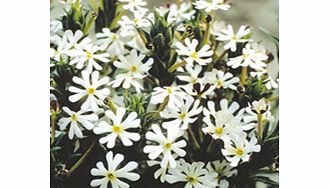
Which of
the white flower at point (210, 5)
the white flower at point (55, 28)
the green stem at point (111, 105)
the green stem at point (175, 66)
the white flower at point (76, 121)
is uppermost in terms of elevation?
the white flower at point (210, 5)

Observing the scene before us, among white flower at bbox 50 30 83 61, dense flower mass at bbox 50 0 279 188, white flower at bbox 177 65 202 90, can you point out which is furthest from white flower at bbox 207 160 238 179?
white flower at bbox 50 30 83 61

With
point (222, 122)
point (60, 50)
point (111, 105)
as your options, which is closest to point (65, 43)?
point (60, 50)

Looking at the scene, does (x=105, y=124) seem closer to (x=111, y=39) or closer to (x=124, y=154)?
(x=124, y=154)

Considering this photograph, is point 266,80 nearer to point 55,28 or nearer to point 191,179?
point 191,179

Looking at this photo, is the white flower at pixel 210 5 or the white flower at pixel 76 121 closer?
the white flower at pixel 76 121

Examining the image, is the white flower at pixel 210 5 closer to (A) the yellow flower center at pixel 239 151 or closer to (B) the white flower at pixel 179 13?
(B) the white flower at pixel 179 13

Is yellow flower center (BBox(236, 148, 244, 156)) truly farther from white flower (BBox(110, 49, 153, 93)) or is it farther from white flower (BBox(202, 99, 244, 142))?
white flower (BBox(110, 49, 153, 93))

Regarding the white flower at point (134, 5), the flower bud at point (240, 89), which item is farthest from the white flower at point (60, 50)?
the flower bud at point (240, 89)
